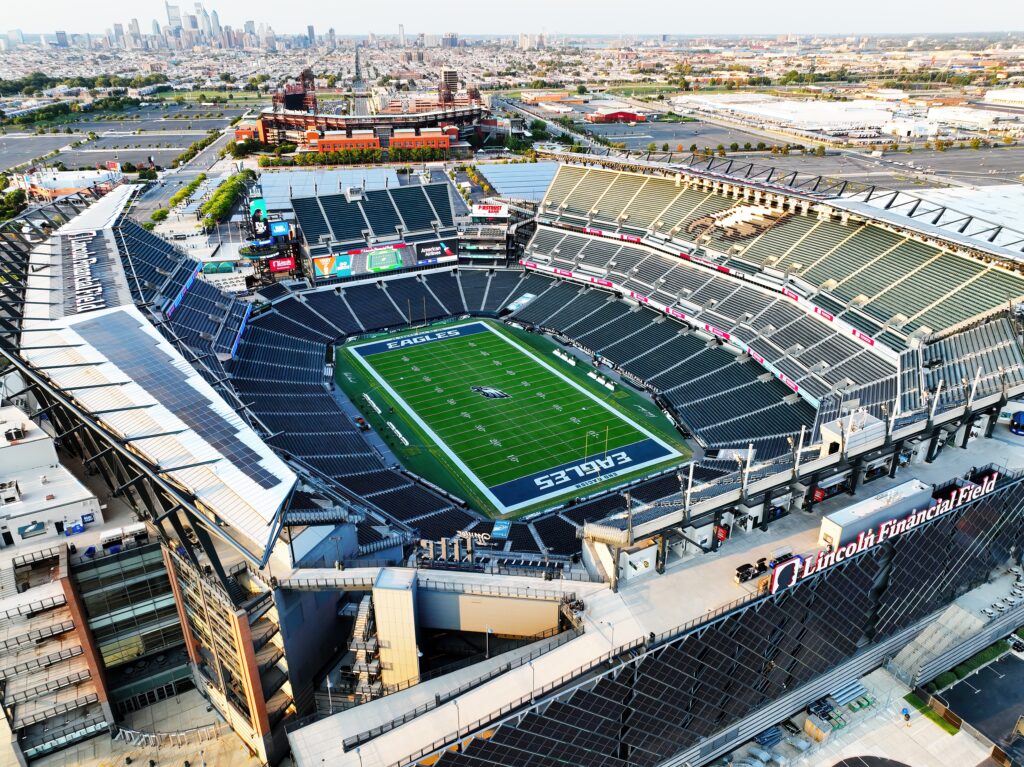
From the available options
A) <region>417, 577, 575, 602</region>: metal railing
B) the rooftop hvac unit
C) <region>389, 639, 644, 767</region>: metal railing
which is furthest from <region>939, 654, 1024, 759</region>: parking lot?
the rooftop hvac unit

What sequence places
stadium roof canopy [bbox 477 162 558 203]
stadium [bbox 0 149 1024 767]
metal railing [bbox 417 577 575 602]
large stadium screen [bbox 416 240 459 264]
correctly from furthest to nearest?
stadium roof canopy [bbox 477 162 558 203] → large stadium screen [bbox 416 240 459 264] → metal railing [bbox 417 577 575 602] → stadium [bbox 0 149 1024 767]

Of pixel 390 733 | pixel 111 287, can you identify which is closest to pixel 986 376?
pixel 390 733

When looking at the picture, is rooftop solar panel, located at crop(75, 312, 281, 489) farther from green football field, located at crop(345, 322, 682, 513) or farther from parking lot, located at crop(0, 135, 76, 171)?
parking lot, located at crop(0, 135, 76, 171)

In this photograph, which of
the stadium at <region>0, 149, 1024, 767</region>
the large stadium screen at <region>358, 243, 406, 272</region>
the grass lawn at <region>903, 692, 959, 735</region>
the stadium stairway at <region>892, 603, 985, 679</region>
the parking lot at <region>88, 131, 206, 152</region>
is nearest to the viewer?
the stadium at <region>0, 149, 1024, 767</region>

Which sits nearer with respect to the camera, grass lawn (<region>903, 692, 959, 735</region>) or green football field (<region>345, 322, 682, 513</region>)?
grass lawn (<region>903, 692, 959, 735</region>)

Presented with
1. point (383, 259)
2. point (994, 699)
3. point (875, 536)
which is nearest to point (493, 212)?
point (383, 259)

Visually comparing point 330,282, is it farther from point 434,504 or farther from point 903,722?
point 903,722
